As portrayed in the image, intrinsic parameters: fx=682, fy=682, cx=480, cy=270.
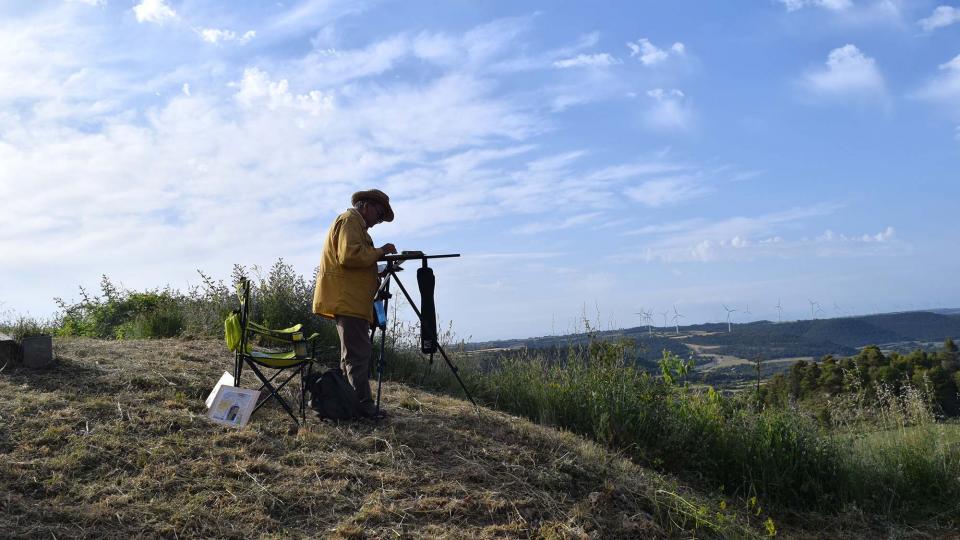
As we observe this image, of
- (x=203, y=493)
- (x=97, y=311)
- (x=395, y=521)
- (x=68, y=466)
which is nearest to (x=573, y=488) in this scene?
(x=395, y=521)

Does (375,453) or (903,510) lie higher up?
(375,453)

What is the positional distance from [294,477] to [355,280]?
1680 mm

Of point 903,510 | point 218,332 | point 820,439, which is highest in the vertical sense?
point 218,332

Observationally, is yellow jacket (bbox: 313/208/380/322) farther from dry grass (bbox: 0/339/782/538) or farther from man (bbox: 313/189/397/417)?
dry grass (bbox: 0/339/782/538)

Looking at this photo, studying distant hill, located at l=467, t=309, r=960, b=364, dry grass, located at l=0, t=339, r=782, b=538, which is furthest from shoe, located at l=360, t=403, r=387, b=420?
distant hill, located at l=467, t=309, r=960, b=364

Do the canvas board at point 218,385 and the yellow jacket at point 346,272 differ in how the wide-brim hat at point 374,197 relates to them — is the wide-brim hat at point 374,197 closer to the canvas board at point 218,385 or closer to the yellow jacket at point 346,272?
the yellow jacket at point 346,272

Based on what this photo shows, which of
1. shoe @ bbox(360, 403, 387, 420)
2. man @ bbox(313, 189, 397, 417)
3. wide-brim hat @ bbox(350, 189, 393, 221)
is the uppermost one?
wide-brim hat @ bbox(350, 189, 393, 221)

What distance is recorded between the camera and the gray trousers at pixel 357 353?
561cm

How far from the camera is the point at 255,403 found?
17.7 feet

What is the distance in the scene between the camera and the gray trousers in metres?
5.61

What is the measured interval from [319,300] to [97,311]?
8.53 metres

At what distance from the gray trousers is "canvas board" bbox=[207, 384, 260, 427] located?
0.76 m

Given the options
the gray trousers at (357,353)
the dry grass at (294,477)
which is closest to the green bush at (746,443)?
the dry grass at (294,477)

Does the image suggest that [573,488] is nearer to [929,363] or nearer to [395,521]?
[395,521]
